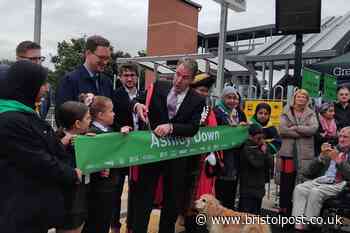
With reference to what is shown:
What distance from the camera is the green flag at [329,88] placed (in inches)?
326

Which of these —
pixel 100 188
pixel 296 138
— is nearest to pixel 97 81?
pixel 100 188

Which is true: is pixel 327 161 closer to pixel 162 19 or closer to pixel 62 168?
pixel 62 168

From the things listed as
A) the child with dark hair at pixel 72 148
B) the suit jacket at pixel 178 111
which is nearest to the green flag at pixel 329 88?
the suit jacket at pixel 178 111

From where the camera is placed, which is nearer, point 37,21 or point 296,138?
point 37,21

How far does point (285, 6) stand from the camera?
262 inches

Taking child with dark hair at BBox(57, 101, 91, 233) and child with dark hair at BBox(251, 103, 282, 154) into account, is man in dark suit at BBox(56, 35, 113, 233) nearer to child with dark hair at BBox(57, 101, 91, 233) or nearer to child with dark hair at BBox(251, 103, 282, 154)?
child with dark hair at BBox(57, 101, 91, 233)

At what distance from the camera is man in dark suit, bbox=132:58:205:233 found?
3670 millimetres

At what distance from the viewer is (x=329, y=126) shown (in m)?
5.74

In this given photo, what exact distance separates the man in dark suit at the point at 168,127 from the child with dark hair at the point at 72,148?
2.64 ft

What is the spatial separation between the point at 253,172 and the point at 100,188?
2.14 meters

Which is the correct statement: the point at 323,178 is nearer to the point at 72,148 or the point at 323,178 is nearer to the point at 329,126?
the point at 329,126

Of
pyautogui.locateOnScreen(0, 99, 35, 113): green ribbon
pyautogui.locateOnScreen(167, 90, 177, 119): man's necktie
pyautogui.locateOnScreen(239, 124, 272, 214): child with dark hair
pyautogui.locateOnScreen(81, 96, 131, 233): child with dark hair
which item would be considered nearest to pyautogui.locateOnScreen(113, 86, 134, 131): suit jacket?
pyautogui.locateOnScreen(167, 90, 177, 119): man's necktie

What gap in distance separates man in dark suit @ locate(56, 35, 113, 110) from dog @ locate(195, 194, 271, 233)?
151 cm

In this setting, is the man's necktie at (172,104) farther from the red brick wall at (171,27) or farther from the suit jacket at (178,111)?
the red brick wall at (171,27)
